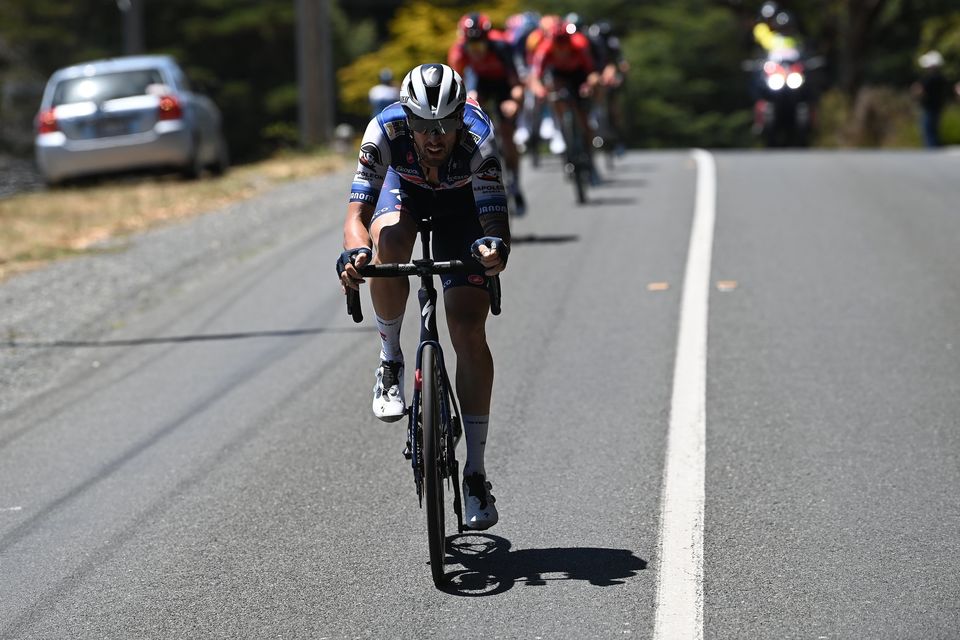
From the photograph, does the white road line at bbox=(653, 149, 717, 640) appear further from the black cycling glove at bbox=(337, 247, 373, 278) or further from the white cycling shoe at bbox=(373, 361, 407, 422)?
the black cycling glove at bbox=(337, 247, 373, 278)

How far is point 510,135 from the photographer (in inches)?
593

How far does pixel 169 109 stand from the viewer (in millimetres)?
20266

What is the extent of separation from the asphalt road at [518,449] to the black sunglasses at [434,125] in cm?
160

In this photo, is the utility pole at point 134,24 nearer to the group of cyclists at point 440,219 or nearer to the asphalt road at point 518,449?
the asphalt road at point 518,449

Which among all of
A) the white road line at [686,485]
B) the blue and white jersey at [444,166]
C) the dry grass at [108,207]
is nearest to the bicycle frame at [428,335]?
the blue and white jersey at [444,166]

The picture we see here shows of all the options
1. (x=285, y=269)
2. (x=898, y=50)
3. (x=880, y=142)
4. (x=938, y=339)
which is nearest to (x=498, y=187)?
(x=938, y=339)

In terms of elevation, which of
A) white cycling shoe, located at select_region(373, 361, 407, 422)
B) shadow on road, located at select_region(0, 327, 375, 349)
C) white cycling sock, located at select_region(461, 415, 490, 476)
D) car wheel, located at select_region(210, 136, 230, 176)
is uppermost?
white cycling shoe, located at select_region(373, 361, 407, 422)

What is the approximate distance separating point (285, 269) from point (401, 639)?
8456 millimetres

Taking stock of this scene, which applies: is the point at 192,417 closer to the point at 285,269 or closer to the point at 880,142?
the point at 285,269

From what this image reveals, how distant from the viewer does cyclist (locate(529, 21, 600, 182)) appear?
16266 millimetres

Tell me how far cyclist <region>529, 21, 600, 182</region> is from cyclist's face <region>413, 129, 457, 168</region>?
10392 millimetres

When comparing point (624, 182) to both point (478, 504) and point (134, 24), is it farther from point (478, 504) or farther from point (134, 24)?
point (134, 24)

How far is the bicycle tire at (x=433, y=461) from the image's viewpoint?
220 inches

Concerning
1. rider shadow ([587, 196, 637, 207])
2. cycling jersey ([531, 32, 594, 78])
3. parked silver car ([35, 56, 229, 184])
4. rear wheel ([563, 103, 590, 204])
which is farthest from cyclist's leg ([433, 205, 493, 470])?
parked silver car ([35, 56, 229, 184])
